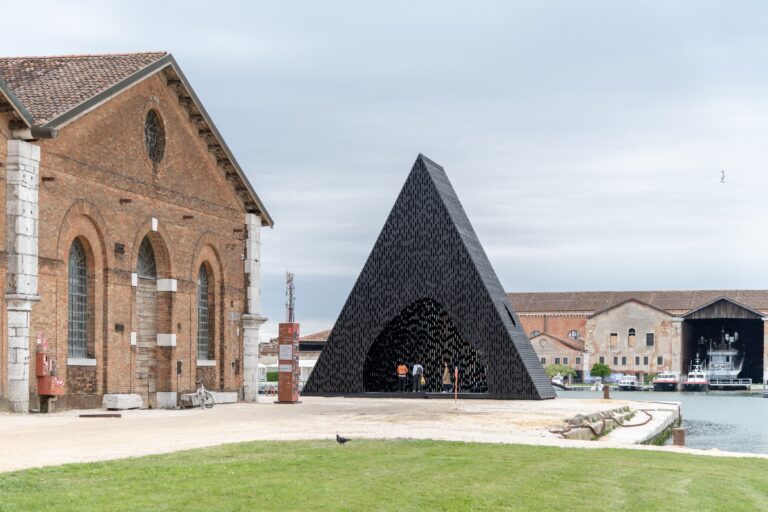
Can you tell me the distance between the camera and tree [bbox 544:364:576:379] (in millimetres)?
125438

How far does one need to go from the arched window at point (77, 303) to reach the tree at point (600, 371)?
318ft

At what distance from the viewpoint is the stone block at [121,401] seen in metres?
31.9

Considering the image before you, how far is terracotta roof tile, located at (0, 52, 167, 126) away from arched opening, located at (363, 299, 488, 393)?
15.7m

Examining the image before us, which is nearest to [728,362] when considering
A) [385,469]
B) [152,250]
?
[152,250]

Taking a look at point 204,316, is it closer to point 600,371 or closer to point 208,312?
point 208,312

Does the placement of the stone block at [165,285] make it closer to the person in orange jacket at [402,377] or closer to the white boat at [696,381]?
the person in orange jacket at [402,377]

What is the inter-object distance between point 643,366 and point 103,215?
9759 centimetres

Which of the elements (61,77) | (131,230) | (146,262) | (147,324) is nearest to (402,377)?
(147,324)

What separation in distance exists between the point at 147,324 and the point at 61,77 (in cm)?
747

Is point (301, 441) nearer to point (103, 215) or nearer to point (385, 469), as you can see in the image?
point (385, 469)

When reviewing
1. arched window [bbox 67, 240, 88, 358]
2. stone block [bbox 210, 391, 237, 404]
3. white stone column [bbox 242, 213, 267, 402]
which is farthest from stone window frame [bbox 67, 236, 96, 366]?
white stone column [bbox 242, 213, 267, 402]

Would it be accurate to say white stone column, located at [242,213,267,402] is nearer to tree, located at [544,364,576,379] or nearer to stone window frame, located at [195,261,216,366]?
stone window frame, located at [195,261,216,366]

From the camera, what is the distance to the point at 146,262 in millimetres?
35156

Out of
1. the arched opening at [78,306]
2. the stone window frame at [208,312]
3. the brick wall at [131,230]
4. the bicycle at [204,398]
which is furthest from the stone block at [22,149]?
the stone window frame at [208,312]
